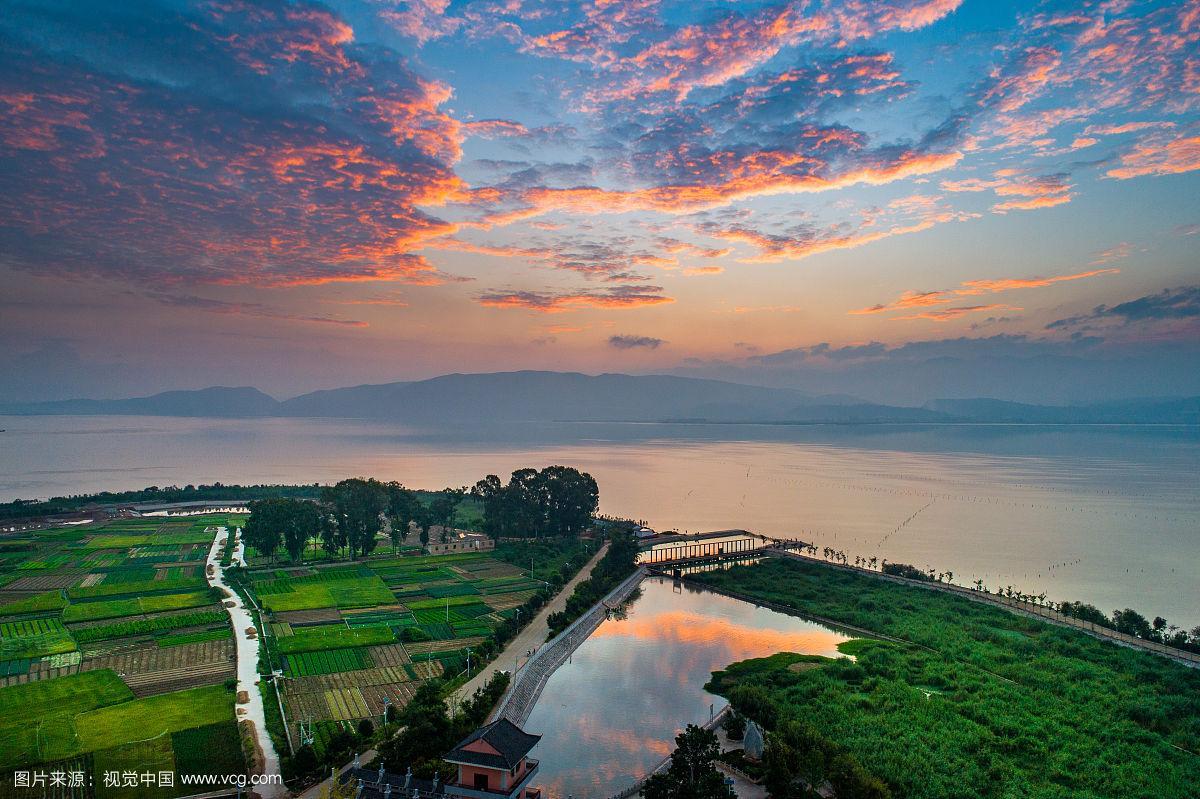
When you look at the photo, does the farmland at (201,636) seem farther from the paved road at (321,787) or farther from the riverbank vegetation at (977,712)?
the riverbank vegetation at (977,712)

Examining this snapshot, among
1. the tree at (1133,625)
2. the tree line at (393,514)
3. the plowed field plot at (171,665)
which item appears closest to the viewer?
the plowed field plot at (171,665)

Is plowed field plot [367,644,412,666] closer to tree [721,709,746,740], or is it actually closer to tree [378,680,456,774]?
tree [378,680,456,774]

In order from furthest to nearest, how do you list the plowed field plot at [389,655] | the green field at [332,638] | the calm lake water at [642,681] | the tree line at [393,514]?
the tree line at [393,514] < the green field at [332,638] < the plowed field plot at [389,655] < the calm lake water at [642,681]

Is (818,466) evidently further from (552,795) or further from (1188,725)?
(552,795)

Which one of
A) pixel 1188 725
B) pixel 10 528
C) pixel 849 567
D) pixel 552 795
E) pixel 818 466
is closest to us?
pixel 552 795

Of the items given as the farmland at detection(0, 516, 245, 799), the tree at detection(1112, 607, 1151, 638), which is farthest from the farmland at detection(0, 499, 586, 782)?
the tree at detection(1112, 607, 1151, 638)

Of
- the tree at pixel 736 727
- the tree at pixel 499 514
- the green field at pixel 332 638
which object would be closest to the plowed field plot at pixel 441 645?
the green field at pixel 332 638

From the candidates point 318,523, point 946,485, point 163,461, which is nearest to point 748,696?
point 318,523
